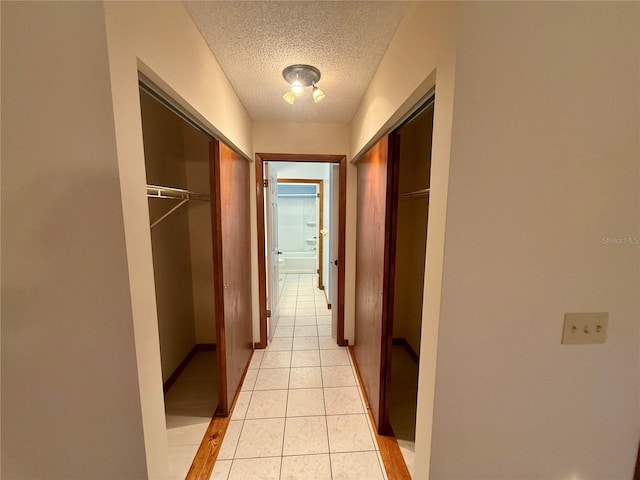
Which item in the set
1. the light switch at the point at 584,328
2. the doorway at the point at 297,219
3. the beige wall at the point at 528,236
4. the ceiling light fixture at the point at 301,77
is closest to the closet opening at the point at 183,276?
the ceiling light fixture at the point at 301,77

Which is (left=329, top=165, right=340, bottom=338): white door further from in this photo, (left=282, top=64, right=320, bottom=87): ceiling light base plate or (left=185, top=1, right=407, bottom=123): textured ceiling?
(left=282, top=64, right=320, bottom=87): ceiling light base plate

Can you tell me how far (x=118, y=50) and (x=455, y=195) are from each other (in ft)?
3.49

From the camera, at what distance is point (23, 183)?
72cm

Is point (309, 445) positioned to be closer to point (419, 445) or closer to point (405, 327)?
point (419, 445)

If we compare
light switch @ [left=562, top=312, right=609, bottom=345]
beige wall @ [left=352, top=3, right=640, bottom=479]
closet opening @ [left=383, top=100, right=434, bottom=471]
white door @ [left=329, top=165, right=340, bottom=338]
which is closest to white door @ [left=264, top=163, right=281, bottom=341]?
white door @ [left=329, top=165, right=340, bottom=338]

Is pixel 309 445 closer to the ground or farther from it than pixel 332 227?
closer to the ground

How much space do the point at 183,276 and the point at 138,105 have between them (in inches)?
77.7

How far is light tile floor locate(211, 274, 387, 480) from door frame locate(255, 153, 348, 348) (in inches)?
12.7

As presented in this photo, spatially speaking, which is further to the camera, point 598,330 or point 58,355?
point 598,330

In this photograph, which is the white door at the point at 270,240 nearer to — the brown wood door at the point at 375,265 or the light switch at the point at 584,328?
the brown wood door at the point at 375,265

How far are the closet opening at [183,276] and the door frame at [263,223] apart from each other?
484 mm

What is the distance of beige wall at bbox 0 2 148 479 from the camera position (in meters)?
0.68

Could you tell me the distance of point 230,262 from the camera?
1.86 metres

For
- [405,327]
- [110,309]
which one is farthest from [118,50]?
[405,327]
